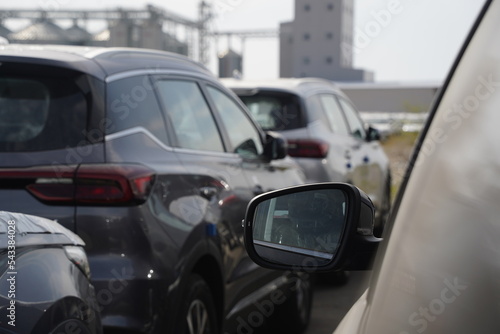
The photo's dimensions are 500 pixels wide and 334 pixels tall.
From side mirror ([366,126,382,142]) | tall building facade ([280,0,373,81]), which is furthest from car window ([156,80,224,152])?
tall building facade ([280,0,373,81])

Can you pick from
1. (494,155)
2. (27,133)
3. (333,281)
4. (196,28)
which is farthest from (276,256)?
(196,28)

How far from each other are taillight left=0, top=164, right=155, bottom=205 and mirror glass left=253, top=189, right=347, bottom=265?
1809mm

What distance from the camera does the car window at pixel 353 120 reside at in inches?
390

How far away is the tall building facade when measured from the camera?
50.6 meters

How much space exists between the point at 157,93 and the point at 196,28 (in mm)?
56586

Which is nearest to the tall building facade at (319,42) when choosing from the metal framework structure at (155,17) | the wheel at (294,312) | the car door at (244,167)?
the metal framework structure at (155,17)

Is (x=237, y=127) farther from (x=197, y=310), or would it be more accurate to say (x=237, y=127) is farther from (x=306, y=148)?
(x=306, y=148)

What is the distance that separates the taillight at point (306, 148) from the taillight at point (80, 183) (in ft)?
14.9

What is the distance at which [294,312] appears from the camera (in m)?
6.02

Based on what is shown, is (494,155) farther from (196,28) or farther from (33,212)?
(196,28)

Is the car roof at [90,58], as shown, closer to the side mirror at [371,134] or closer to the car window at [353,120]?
the car window at [353,120]

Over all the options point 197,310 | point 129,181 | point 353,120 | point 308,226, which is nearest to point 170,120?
point 129,181

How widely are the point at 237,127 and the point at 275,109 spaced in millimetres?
2995

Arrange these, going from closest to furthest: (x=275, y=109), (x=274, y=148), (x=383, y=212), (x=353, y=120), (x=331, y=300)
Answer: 1. (x=274, y=148)
2. (x=331, y=300)
3. (x=275, y=109)
4. (x=353, y=120)
5. (x=383, y=212)
